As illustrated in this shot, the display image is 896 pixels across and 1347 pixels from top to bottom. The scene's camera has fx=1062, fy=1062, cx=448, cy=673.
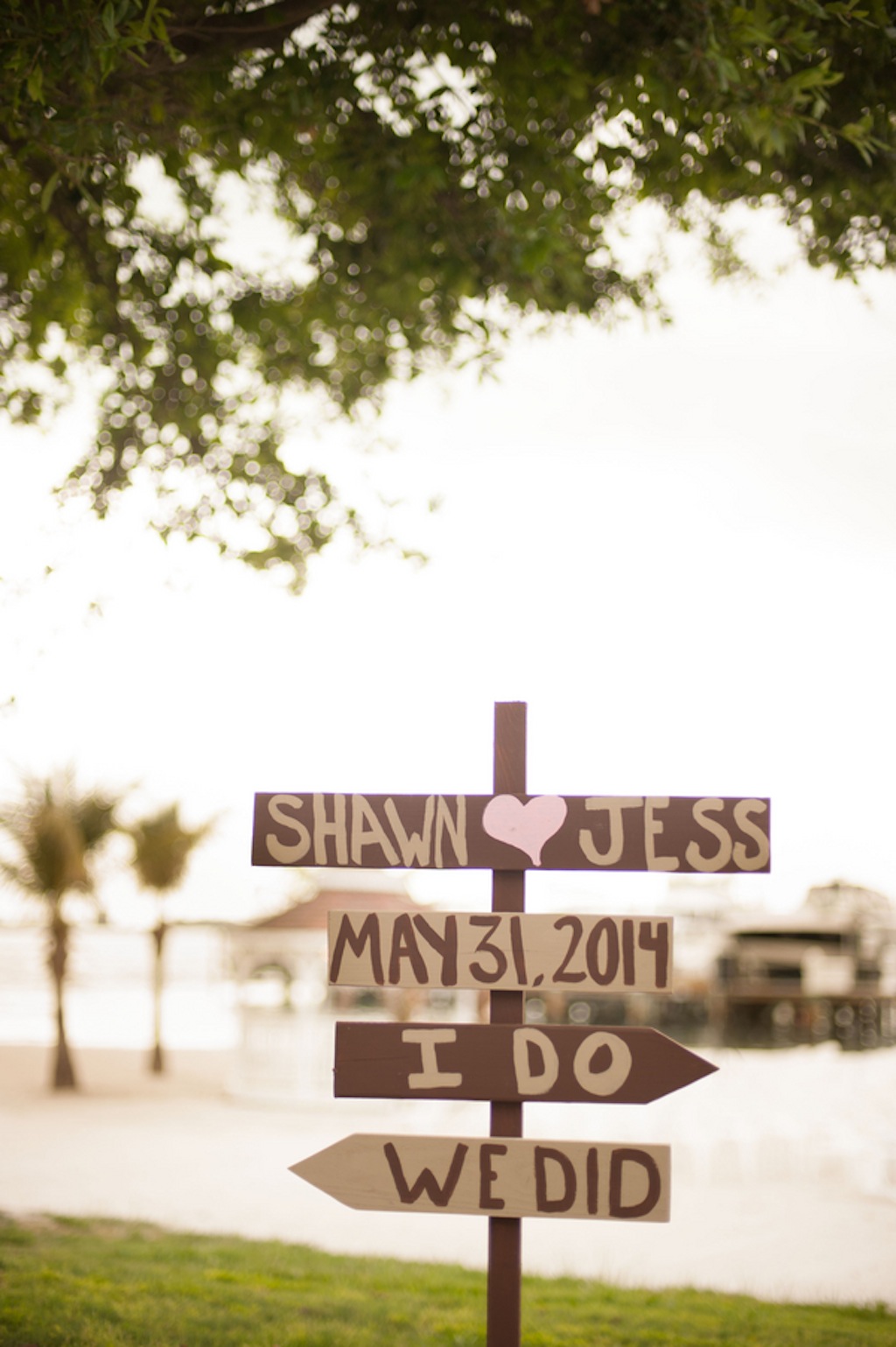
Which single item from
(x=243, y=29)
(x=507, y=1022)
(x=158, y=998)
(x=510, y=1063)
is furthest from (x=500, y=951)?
(x=158, y=998)

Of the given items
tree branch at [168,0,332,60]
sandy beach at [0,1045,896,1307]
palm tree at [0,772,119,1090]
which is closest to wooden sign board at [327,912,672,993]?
sandy beach at [0,1045,896,1307]

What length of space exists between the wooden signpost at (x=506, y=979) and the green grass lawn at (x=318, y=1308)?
5.98 ft

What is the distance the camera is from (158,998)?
17391 mm

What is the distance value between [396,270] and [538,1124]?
8984 millimetres

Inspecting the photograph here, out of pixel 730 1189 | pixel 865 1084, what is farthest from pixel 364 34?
pixel 865 1084

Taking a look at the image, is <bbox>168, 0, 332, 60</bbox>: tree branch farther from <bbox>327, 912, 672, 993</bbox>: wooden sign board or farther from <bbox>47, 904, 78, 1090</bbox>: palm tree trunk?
<bbox>47, 904, 78, 1090</bbox>: palm tree trunk

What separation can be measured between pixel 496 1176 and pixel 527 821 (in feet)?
3.71

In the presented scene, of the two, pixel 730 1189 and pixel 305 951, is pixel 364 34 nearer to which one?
pixel 730 1189

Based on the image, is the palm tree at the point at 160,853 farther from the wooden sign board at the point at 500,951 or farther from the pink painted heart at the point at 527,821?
the pink painted heart at the point at 527,821

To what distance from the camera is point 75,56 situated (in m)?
4.38

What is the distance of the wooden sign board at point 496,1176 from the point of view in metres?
3.33

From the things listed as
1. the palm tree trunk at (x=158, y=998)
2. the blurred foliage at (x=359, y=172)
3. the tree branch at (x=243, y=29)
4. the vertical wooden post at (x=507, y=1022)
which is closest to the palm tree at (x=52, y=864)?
the palm tree trunk at (x=158, y=998)

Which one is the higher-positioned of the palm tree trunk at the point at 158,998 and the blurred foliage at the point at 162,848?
the blurred foliage at the point at 162,848

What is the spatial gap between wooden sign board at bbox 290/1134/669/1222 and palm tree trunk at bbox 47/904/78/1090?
42.0 ft
